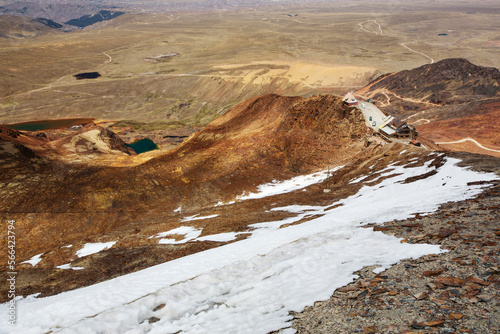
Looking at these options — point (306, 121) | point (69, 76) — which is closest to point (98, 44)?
point (69, 76)

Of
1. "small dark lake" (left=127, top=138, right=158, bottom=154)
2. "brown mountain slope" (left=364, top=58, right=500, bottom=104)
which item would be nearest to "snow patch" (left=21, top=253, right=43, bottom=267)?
"small dark lake" (left=127, top=138, right=158, bottom=154)

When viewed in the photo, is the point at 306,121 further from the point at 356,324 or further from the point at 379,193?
the point at 356,324

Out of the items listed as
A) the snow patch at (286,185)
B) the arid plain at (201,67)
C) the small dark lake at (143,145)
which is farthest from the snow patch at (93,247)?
the arid plain at (201,67)

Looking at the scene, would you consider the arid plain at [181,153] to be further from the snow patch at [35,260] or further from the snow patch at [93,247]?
the snow patch at [93,247]

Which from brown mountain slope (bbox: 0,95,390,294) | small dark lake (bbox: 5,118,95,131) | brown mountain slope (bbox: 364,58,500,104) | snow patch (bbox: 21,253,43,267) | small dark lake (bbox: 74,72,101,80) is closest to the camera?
brown mountain slope (bbox: 0,95,390,294)

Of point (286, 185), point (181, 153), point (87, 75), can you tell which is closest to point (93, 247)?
point (286, 185)

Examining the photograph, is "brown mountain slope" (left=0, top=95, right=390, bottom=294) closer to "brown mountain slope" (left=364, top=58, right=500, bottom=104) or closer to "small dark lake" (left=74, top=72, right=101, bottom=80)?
"brown mountain slope" (left=364, top=58, right=500, bottom=104)

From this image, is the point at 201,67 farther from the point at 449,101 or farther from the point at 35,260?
the point at 35,260
